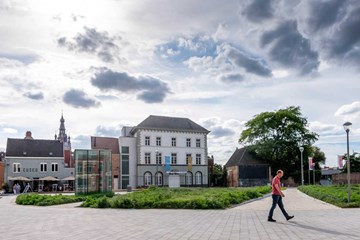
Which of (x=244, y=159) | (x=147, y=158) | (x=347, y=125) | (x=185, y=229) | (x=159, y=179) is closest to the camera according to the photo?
(x=185, y=229)

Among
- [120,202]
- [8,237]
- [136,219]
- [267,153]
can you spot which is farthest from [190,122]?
[8,237]

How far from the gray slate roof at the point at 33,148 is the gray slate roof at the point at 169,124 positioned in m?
13.4

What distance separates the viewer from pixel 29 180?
202 feet

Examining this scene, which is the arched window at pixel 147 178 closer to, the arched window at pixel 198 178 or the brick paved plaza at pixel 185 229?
the arched window at pixel 198 178

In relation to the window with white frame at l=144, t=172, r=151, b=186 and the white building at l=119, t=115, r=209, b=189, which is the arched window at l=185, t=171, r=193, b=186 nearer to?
the white building at l=119, t=115, r=209, b=189

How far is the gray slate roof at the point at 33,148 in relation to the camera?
64750 millimetres

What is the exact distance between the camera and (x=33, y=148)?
6662 cm

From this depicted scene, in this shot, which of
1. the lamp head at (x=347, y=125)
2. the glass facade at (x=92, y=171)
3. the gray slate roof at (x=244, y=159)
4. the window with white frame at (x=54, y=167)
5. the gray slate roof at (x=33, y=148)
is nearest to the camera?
the lamp head at (x=347, y=125)

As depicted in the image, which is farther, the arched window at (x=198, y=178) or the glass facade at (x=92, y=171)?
the arched window at (x=198, y=178)

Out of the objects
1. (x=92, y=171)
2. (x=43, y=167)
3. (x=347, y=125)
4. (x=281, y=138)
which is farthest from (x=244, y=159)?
(x=347, y=125)

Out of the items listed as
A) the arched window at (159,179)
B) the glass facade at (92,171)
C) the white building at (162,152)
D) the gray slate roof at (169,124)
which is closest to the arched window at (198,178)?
the white building at (162,152)

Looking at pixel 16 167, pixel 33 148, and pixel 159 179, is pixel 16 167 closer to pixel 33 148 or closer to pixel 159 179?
pixel 33 148

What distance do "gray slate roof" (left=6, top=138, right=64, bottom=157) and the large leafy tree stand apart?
1340 inches

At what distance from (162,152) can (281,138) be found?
21309 mm
